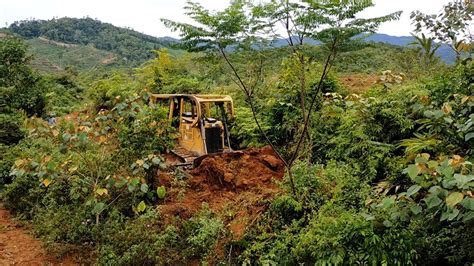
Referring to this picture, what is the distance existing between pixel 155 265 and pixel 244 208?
1.25m

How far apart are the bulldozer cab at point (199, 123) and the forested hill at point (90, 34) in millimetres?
36501

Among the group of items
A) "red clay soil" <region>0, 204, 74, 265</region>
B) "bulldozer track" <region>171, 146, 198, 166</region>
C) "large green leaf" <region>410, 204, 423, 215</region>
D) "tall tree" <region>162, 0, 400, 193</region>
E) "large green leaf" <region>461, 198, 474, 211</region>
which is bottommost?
"red clay soil" <region>0, 204, 74, 265</region>

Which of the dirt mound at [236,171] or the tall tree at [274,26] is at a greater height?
the tall tree at [274,26]

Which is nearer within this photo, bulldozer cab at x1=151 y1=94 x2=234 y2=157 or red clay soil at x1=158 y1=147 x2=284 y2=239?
red clay soil at x1=158 y1=147 x2=284 y2=239

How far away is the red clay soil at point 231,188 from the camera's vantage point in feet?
16.8

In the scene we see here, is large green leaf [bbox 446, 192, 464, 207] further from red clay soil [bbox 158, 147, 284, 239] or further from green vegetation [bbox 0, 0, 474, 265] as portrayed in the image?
red clay soil [bbox 158, 147, 284, 239]

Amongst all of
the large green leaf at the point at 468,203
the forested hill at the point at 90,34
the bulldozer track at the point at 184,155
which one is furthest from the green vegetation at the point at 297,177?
the forested hill at the point at 90,34

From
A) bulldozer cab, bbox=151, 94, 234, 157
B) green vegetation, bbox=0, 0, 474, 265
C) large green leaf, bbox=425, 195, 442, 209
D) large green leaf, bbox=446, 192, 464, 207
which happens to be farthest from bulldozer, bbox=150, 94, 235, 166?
large green leaf, bbox=446, 192, 464, 207

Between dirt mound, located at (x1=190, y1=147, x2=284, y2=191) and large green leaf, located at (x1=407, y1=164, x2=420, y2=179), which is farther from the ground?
large green leaf, located at (x1=407, y1=164, x2=420, y2=179)

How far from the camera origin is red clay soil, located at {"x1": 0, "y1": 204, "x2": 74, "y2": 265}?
17.0ft

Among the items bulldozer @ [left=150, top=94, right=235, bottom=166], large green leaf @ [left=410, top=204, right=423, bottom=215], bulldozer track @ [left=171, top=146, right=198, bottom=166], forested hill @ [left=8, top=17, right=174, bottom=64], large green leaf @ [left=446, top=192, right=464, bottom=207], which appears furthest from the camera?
forested hill @ [left=8, top=17, right=174, bottom=64]

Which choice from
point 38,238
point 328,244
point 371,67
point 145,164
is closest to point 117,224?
point 145,164

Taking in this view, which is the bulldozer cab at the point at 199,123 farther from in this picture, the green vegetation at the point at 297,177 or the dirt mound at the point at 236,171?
the green vegetation at the point at 297,177

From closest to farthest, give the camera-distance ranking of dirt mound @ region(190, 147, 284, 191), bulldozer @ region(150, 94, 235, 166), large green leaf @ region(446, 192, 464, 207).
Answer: large green leaf @ region(446, 192, 464, 207) < dirt mound @ region(190, 147, 284, 191) < bulldozer @ region(150, 94, 235, 166)
